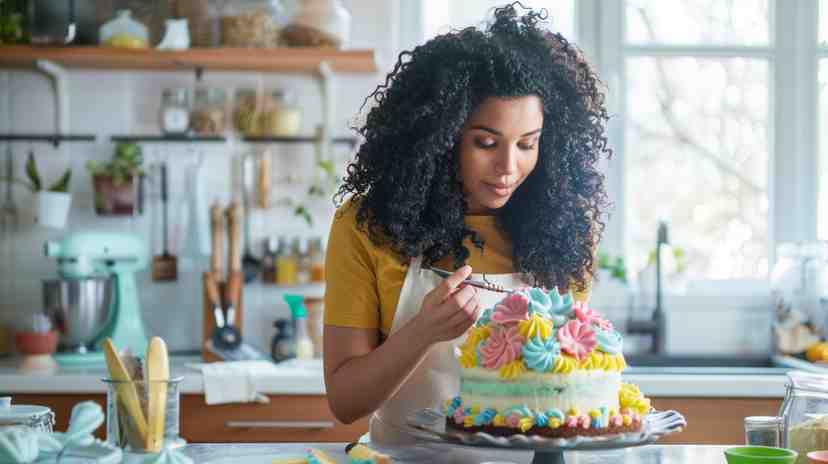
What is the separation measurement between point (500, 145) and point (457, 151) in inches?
4.4

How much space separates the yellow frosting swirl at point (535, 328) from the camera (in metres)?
1.52

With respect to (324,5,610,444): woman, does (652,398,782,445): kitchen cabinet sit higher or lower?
lower

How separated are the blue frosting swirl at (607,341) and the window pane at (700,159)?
2013 millimetres

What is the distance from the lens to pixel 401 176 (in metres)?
1.78

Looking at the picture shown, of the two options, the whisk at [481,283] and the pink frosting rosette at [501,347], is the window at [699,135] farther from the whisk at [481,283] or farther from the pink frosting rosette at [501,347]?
the pink frosting rosette at [501,347]

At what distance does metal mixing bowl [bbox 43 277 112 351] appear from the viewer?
3129 millimetres

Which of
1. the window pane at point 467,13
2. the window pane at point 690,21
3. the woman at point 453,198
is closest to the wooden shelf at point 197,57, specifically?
the window pane at point 467,13

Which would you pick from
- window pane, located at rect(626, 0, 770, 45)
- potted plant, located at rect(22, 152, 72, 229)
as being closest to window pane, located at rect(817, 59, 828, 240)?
window pane, located at rect(626, 0, 770, 45)

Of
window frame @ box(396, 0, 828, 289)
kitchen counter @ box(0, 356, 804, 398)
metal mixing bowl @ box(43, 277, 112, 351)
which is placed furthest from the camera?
window frame @ box(396, 0, 828, 289)

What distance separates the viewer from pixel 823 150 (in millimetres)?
3525

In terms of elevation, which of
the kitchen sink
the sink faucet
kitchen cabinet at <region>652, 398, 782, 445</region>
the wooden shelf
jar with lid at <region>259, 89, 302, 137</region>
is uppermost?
the wooden shelf

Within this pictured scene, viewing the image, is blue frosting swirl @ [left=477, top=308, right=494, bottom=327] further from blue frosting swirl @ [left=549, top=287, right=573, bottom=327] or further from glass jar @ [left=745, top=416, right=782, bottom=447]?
glass jar @ [left=745, top=416, right=782, bottom=447]

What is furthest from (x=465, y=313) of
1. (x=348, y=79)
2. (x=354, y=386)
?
(x=348, y=79)

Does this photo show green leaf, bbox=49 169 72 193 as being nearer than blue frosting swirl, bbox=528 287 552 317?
No
